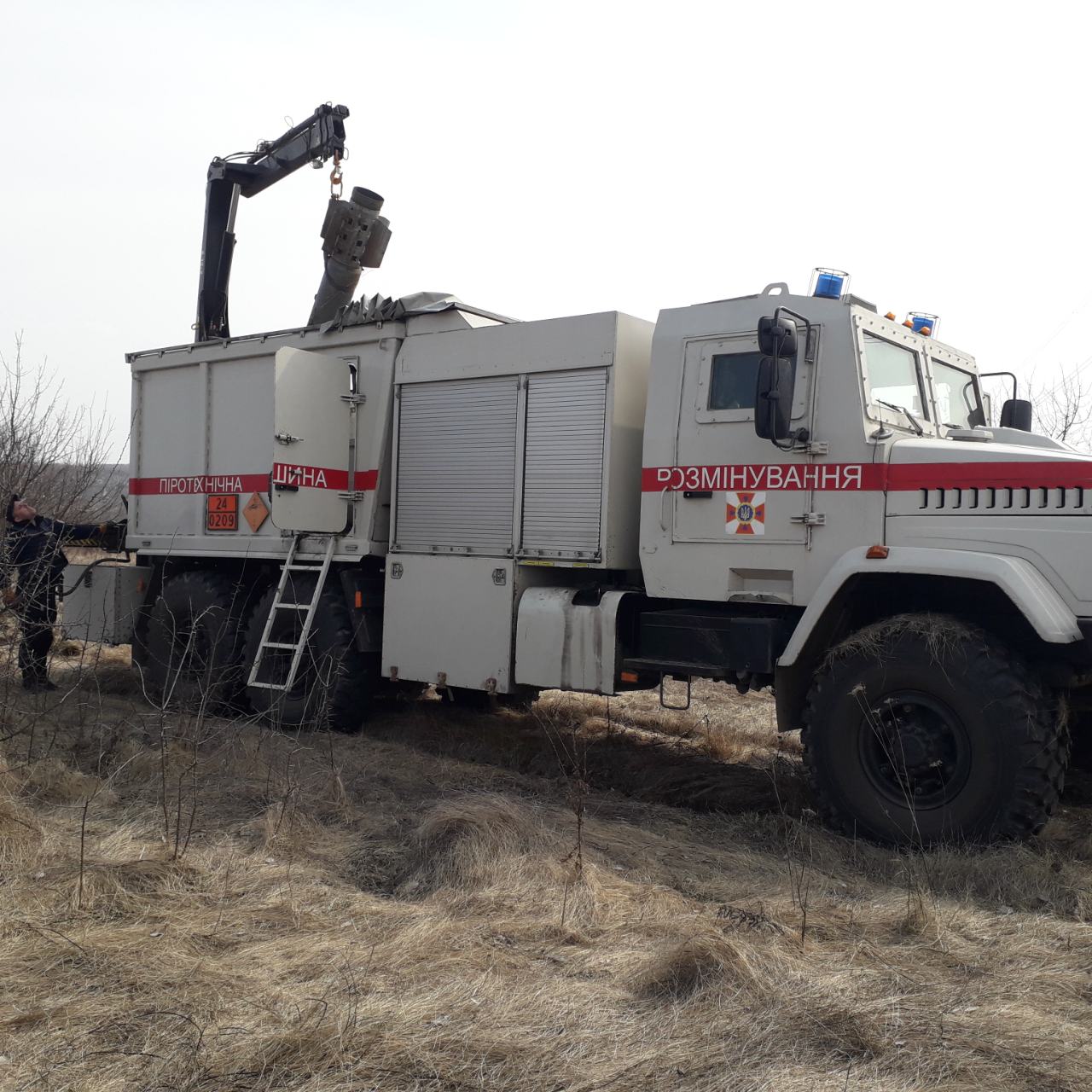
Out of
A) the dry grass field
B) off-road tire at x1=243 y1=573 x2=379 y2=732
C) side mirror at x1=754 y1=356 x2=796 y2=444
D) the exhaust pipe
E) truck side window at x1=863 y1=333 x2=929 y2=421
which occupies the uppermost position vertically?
the exhaust pipe

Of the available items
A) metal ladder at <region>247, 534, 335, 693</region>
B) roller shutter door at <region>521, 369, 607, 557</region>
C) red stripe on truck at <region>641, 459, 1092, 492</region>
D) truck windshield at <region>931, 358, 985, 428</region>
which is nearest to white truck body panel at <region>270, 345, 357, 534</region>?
metal ladder at <region>247, 534, 335, 693</region>

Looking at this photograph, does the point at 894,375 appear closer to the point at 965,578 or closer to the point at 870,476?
the point at 870,476

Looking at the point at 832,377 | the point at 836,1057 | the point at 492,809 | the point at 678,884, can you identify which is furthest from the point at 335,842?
the point at 832,377

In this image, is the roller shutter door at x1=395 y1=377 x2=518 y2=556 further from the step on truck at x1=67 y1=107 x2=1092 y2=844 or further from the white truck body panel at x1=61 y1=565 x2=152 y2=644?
the white truck body panel at x1=61 y1=565 x2=152 y2=644

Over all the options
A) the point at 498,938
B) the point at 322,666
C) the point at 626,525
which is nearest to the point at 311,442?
the point at 322,666

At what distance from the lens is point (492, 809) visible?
5.49 m

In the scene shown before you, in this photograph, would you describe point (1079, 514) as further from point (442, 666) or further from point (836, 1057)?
point (442, 666)

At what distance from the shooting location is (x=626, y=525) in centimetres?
723

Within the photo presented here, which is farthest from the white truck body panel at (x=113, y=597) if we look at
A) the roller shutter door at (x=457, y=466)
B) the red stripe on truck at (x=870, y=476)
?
the red stripe on truck at (x=870, y=476)

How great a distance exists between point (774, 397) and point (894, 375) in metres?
1.10

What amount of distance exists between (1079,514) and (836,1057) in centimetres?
336

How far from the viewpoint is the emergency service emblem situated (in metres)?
6.49

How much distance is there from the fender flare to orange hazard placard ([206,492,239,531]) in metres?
5.02

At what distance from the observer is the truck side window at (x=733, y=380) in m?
6.59
